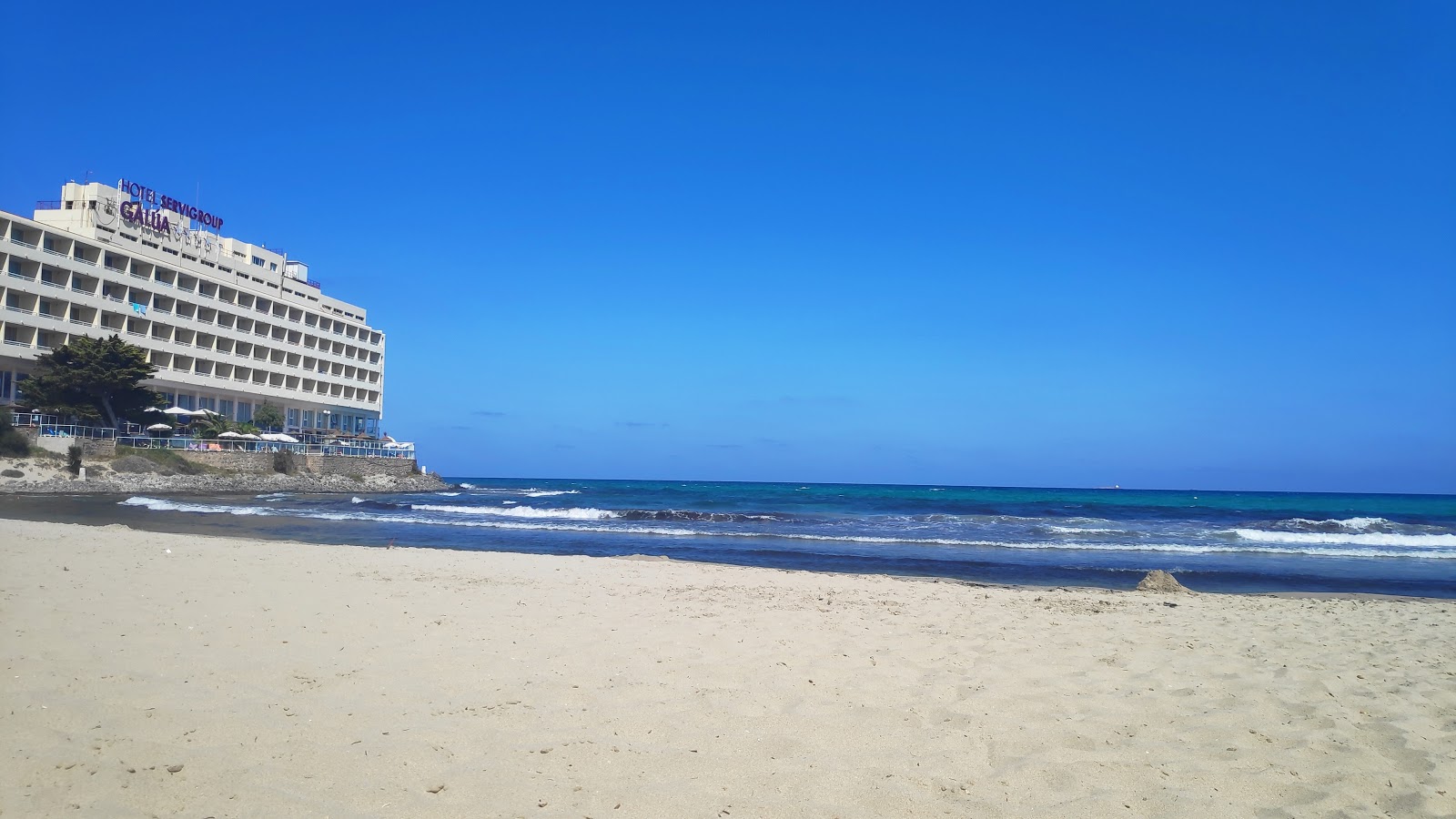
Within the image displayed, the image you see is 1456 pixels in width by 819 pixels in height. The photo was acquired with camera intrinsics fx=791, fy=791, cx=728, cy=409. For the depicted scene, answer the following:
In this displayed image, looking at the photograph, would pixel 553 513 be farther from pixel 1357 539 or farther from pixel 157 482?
pixel 1357 539

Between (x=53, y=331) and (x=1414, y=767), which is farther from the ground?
(x=53, y=331)

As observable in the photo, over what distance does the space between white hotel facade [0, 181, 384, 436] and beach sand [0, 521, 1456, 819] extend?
166 feet

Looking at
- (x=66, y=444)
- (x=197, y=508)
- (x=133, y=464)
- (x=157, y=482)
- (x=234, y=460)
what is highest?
(x=66, y=444)

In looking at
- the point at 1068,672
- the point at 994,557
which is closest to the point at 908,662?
the point at 1068,672

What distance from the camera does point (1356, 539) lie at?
89.8ft

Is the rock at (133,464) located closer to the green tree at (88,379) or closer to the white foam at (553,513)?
the green tree at (88,379)

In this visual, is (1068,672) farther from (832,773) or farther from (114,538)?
(114,538)

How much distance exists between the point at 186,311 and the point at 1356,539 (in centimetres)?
7204

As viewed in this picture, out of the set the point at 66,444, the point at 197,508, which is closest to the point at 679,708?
the point at 197,508

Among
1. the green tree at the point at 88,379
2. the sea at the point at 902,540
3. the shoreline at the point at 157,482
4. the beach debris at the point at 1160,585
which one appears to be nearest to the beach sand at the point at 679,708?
the beach debris at the point at 1160,585

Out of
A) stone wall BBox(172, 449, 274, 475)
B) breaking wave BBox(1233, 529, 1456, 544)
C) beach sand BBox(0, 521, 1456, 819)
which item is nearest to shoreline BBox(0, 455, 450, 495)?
stone wall BBox(172, 449, 274, 475)

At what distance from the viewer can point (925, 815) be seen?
3805 millimetres

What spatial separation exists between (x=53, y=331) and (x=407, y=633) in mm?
58159

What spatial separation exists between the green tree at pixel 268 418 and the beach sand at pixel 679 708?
202ft
